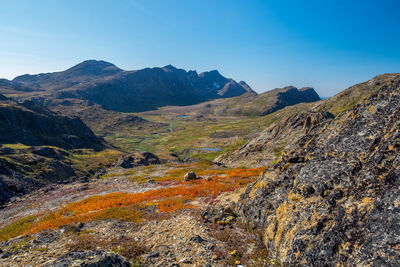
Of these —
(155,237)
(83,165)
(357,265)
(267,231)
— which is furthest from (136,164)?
(357,265)

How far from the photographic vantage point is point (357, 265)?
8.79 m

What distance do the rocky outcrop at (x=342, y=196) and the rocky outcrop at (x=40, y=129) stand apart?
12781 cm

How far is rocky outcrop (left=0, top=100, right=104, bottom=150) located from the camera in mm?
110244

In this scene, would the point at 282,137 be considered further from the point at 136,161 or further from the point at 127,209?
the point at 136,161

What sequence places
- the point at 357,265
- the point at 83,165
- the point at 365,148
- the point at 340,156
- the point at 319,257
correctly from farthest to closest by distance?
the point at 83,165
the point at 340,156
the point at 365,148
the point at 319,257
the point at 357,265

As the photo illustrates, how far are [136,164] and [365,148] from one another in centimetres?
9711

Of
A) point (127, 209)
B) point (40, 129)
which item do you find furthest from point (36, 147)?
point (127, 209)

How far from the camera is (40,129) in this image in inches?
5148

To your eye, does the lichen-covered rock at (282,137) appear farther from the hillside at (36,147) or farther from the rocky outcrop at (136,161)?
the hillside at (36,147)

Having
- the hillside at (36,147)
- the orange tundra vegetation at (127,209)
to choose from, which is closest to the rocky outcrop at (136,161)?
the hillside at (36,147)

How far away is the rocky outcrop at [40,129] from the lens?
110 metres

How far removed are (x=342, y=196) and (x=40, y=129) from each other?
161 meters

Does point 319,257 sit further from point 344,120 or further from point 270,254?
point 344,120

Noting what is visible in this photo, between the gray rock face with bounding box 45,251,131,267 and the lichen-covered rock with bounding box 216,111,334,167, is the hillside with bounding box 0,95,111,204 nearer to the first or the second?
the gray rock face with bounding box 45,251,131,267
